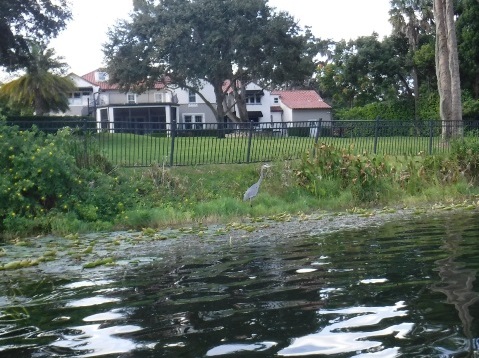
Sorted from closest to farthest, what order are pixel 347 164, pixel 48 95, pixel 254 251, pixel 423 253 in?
pixel 423 253 → pixel 254 251 → pixel 347 164 → pixel 48 95

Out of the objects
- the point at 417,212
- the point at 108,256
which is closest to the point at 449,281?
the point at 108,256

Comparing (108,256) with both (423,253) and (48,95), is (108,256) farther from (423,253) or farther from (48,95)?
(48,95)

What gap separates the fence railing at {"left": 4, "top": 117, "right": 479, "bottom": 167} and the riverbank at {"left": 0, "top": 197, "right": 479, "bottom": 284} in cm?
520

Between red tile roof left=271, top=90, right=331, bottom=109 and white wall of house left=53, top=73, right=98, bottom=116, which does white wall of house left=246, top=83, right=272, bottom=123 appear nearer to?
red tile roof left=271, top=90, right=331, bottom=109

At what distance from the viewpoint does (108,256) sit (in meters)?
9.80

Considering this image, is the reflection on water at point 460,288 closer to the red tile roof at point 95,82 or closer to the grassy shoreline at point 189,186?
the grassy shoreline at point 189,186

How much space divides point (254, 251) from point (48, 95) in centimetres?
4330

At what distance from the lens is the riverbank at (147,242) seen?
8883mm

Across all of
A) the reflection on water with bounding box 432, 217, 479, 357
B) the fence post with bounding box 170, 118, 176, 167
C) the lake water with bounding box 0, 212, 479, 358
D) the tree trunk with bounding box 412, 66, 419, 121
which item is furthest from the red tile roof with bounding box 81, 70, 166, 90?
the reflection on water with bounding box 432, 217, 479, 357

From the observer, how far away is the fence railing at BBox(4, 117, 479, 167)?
18.6 meters

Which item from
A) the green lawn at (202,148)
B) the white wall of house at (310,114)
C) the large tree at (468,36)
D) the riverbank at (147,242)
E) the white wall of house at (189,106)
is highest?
the large tree at (468,36)

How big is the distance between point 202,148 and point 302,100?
190 ft

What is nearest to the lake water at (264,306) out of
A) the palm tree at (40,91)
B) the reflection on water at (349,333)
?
the reflection on water at (349,333)

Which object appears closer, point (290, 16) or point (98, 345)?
point (98, 345)
